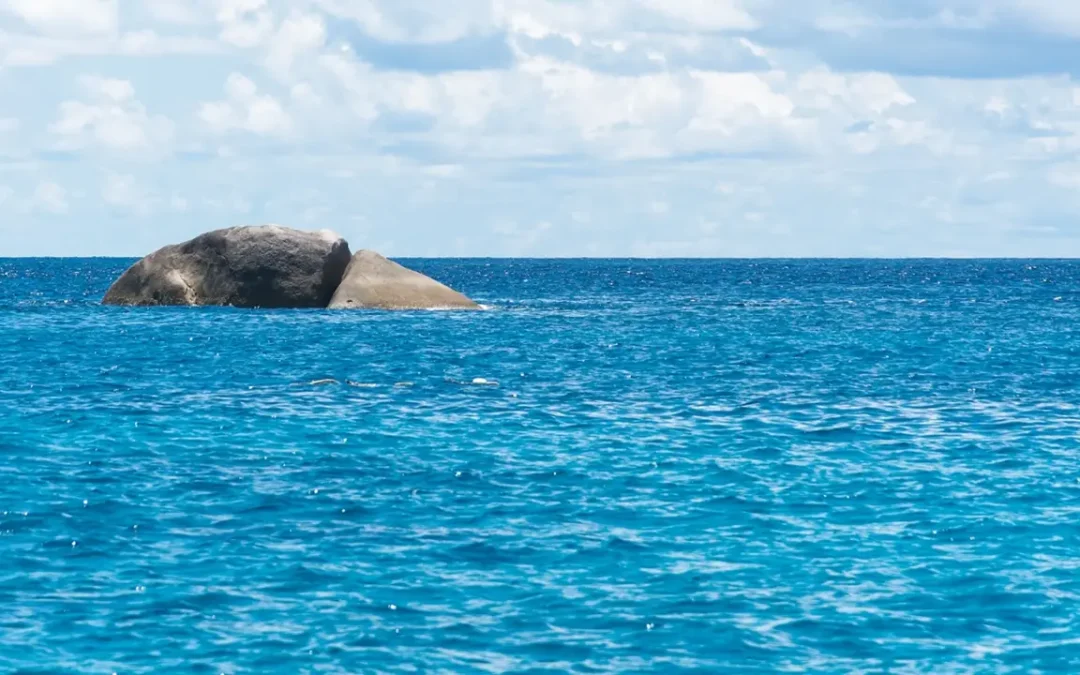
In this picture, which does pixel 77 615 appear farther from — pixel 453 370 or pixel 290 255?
Answer: pixel 290 255

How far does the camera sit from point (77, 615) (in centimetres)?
1248

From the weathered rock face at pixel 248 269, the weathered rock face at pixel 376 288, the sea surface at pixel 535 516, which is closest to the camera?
the sea surface at pixel 535 516

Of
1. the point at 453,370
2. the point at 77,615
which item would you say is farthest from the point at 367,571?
the point at 453,370

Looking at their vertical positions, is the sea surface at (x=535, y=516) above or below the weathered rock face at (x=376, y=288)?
below

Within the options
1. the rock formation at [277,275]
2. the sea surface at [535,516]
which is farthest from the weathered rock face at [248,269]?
the sea surface at [535,516]

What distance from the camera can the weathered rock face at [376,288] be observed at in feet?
176

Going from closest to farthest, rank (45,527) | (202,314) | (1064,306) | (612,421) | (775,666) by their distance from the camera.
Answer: (775,666) < (45,527) < (612,421) < (202,314) < (1064,306)

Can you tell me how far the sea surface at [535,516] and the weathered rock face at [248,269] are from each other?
669 inches

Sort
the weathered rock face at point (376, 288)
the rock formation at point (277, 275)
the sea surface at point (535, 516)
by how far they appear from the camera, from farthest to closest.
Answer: the weathered rock face at point (376, 288) → the rock formation at point (277, 275) → the sea surface at point (535, 516)

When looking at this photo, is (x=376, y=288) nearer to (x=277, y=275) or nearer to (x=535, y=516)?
(x=277, y=275)

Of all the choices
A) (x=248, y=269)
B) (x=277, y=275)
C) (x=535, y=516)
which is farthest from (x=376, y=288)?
(x=535, y=516)

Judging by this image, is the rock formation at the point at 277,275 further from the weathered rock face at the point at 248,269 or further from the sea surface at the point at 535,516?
the sea surface at the point at 535,516

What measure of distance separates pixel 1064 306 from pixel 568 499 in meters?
61.9

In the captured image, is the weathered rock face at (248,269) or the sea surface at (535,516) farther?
the weathered rock face at (248,269)
